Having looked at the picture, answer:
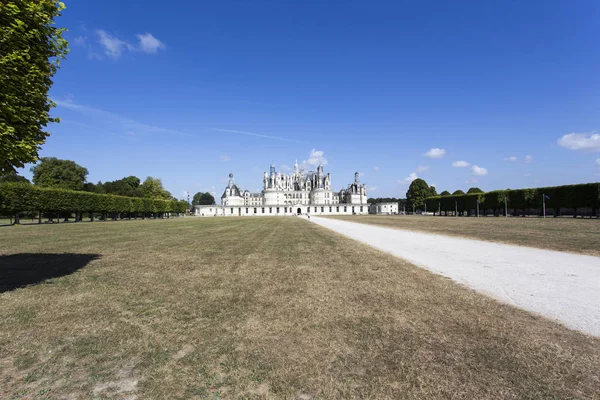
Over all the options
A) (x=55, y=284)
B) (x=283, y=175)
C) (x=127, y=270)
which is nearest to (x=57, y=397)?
(x=55, y=284)

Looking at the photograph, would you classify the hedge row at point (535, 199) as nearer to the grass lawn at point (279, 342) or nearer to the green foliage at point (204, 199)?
the grass lawn at point (279, 342)

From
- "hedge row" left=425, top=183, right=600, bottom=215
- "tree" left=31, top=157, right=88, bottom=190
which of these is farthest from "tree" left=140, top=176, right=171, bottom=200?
"hedge row" left=425, top=183, right=600, bottom=215

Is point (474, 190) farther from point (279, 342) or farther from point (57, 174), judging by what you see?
point (279, 342)

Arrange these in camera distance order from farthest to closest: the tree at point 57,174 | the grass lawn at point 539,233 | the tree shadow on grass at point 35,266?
1. the tree at point 57,174
2. the grass lawn at point 539,233
3. the tree shadow on grass at point 35,266

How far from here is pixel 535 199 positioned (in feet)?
181

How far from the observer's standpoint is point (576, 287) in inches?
278

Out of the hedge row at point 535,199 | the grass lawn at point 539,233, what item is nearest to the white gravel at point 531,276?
the grass lawn at point 539,233

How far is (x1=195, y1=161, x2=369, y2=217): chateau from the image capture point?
427 ft

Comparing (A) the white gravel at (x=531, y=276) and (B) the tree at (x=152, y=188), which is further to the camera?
(B) the tree at (x=152, y=188)

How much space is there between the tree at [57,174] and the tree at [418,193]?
94.0 metres

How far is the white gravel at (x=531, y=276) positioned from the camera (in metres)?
5.55

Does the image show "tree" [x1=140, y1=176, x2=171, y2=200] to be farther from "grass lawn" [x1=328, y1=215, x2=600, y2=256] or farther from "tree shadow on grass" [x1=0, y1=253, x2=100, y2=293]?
"tree shadow on grass" [x1=0, y1=253, x2=100, y2=293]

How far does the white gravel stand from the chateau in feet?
379

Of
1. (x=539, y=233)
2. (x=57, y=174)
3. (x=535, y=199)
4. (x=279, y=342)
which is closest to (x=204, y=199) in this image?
(x=57, y=174)
